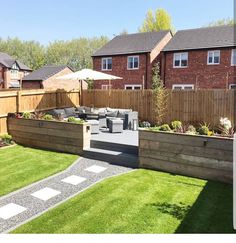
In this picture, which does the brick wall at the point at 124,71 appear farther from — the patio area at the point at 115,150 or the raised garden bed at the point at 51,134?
the patio area at the point at 115,150

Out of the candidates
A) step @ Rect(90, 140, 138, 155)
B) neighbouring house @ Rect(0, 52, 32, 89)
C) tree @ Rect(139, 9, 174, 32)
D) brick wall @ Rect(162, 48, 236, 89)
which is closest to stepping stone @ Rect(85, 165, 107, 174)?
step @ Rect(90, 140, 138, 155)

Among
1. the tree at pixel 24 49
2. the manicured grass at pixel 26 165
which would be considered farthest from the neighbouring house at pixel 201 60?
the tree at pixel 24 49

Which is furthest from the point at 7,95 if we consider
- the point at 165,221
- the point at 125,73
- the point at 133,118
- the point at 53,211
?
the point at 125,73

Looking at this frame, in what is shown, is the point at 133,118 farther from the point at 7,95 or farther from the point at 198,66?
the point at 198,66

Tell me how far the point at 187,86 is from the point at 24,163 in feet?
58.9

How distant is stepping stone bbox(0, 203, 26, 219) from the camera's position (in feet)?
18.3

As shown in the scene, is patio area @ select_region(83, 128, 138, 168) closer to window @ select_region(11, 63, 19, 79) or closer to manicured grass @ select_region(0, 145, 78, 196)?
manicured grass @ select_region(0, 145, 78, 196)

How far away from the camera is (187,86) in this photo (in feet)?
78.7

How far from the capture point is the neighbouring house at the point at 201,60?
72.4 ft

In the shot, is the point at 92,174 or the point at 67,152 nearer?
the point at 92,174

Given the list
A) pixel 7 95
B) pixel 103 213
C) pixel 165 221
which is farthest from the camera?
pixel 7 95

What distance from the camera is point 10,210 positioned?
5785 mm

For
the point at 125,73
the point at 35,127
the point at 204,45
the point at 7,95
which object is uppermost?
the point at 204,45

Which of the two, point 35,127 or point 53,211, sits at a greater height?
point 35,127
